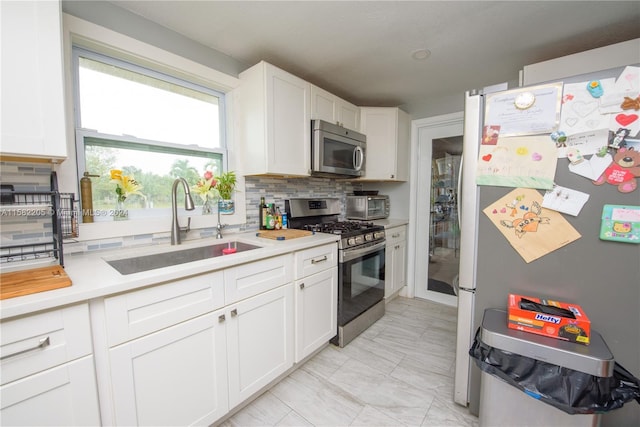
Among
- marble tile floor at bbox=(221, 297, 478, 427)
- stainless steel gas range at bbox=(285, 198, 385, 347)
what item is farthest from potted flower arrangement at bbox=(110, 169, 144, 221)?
marble tile floor at bbox=(221, 297, 478, 427)

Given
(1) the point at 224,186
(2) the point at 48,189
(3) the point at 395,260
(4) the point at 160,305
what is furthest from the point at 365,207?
(2) the point at 48,189

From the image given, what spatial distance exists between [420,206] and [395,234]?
0.57m

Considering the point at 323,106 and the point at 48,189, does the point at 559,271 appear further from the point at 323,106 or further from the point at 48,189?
the point at 48,189

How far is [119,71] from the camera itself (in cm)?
159

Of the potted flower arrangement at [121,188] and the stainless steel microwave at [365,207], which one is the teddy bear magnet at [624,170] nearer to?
the stainless steel microwave at [365,207]

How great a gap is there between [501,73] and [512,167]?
5.23ft

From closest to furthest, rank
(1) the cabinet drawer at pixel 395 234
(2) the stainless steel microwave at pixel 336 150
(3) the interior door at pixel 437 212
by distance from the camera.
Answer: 1. (2) the stainless steel microwave at pixel 336 150
2. (1) the cabinet drawer at pixel 395 234
3. (3) the interior door at pixel 437 212

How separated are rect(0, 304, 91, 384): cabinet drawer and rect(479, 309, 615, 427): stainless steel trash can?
5.36 feet

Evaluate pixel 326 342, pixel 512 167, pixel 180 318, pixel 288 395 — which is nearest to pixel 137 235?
pixel 180 318

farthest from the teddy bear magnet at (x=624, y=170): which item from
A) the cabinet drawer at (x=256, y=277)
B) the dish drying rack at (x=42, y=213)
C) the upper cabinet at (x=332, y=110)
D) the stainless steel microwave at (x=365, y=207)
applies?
the dish drying rack at (x=42, y=213)

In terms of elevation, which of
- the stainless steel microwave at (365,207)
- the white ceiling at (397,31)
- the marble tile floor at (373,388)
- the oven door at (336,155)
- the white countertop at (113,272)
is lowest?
the marble tile floor at (373,388)

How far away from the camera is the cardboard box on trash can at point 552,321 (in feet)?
3.40

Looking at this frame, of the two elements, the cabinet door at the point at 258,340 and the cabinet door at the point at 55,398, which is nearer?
the cabinet door at the point at 55,398

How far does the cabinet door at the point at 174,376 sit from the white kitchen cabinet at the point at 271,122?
117 centimetres
